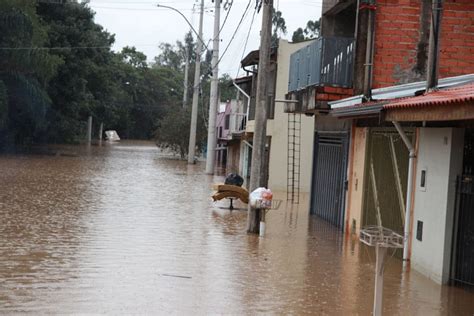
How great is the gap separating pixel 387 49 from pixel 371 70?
0.69 m

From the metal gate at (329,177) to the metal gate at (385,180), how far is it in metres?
2.19

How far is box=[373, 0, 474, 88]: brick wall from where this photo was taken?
16.7m

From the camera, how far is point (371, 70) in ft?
54.6

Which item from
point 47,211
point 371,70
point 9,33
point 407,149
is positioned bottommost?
point 47,211

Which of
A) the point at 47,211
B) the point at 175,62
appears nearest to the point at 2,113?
the point at 47,211

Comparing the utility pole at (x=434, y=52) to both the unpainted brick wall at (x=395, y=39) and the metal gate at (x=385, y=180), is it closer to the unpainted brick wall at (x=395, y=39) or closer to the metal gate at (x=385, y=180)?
the metal gate at (x=385, y=180)

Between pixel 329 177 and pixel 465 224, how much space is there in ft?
31.5

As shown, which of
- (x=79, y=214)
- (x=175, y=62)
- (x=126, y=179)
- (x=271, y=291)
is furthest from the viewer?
(x=175, y=62)

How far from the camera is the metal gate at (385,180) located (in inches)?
554

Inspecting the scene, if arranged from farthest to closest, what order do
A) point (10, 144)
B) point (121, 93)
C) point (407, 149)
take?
point (121, 93), point (10, 144), point (407, 149)

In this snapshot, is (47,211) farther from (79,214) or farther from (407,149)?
(407,149)

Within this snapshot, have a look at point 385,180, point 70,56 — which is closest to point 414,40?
point 385,180

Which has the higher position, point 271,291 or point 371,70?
point 371,70

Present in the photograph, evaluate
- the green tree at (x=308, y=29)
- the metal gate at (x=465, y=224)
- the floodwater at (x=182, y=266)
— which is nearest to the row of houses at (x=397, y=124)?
the metal gate at (x=465, y=224)
